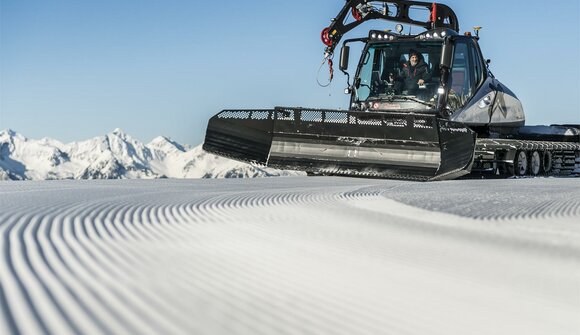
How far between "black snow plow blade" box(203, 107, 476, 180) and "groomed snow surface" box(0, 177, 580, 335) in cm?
521

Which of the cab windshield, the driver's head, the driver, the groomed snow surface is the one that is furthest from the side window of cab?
the groomed snow surface

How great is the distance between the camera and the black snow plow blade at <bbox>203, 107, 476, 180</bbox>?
1105 centimetres

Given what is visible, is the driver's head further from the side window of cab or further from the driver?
the side window of cab

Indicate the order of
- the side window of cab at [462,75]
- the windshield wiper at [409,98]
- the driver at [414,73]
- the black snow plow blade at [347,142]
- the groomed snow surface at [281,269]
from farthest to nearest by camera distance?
the side window of cab at [462,75] → the driver at [414,73] → the windshield wiper at [409,98] → the black snow plow blade at [347,142] → the groomed snow surface at [281,269]

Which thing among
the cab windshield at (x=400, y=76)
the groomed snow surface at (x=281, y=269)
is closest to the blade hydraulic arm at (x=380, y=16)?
the cab windshield at (x=400, y=76)

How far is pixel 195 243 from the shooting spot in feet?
12.8

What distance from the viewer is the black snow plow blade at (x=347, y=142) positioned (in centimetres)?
1105

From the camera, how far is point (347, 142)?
1163cm

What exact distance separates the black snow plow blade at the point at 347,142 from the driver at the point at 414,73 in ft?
3.58

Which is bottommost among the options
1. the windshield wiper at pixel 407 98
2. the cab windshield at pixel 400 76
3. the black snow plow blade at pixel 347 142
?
the black snow plow blade at pixel 347 142

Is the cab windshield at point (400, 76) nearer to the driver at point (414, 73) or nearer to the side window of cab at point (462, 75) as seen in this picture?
the driver at point (414, 73)

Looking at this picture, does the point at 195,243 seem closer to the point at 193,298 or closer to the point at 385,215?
the point at 193,298

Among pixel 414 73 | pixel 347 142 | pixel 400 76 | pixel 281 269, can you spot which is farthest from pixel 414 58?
pixel 281 269

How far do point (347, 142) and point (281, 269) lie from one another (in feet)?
27.2
